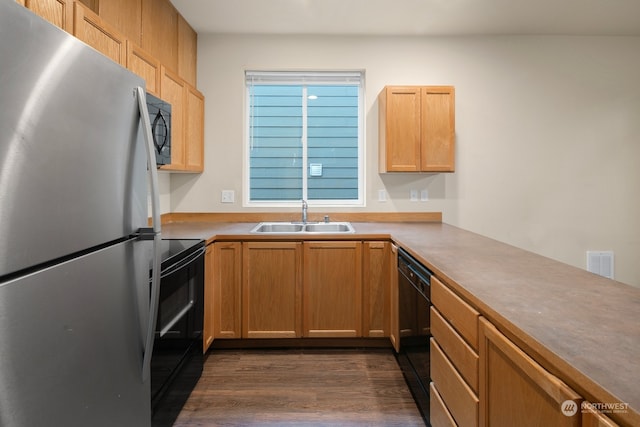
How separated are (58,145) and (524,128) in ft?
11.4

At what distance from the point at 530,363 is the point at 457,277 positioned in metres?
0.48

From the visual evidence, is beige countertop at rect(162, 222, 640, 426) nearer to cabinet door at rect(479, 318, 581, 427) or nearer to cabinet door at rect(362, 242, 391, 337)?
cabinet door at rect(479, 318, 581, 427)

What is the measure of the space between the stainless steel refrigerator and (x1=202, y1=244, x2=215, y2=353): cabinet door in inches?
47.5

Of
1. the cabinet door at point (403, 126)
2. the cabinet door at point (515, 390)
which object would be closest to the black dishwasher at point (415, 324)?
the cabinet door at point (515, 390)

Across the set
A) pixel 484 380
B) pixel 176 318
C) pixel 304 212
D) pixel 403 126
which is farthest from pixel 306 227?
pixel 484 380

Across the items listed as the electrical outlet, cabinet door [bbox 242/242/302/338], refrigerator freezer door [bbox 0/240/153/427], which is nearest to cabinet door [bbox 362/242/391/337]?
cabinet door [bbox 242/242/302/338]

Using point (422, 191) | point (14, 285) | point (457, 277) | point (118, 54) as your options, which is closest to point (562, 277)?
point (457, 277)

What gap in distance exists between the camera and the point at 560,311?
0.94 meters

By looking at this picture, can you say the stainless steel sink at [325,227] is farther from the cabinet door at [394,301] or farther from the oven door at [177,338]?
the oven door at [177,338]

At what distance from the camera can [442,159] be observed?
116 inches

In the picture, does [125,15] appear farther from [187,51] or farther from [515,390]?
[515,390]

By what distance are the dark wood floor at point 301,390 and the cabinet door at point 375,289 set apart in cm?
19

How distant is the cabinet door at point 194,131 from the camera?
280 cm

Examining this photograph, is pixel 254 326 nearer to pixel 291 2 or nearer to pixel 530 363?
pixel 530 363
